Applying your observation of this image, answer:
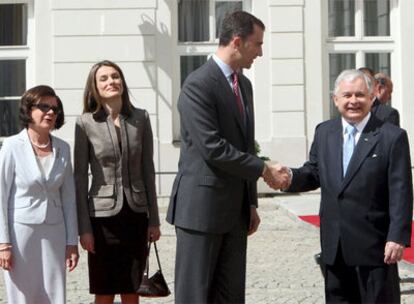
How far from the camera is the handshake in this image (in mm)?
6080

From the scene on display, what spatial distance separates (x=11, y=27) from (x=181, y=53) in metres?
2.79

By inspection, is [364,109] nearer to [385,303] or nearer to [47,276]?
[385,303]

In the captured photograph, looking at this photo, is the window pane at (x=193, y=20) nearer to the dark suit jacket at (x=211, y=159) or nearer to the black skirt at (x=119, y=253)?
the black skirt at (x=119, y=253)

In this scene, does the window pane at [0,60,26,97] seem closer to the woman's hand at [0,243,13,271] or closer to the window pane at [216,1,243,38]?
the window pane at [216,1,243,38]

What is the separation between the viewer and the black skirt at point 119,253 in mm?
6637

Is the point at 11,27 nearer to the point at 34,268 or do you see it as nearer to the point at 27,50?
the point at 27,50

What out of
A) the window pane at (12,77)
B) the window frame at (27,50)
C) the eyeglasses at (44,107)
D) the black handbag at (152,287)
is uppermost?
the window frame at (27,50)

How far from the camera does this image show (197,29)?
57.2 ft

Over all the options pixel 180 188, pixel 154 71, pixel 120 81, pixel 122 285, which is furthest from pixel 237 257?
pixel 154 71

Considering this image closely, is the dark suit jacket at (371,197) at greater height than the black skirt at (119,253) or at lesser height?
greater

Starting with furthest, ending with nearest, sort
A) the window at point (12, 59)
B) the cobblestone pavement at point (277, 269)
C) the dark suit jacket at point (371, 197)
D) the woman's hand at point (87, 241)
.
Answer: the window at point (12, 59) < the cobblestone pavement at point (277, 269) < the woman's hand at point (87, 241) < the dark suit jacket at point (371, 197)

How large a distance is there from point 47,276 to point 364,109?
2068 millimetres

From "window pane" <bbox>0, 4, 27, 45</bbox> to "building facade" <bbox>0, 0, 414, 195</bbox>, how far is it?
16mm

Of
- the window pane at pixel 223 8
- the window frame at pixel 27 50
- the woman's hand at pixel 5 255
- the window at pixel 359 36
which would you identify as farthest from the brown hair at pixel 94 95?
the window at pixel 359 36
